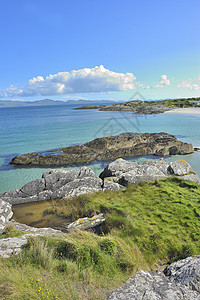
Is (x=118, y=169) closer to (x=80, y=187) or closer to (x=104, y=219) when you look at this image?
(x=80, y=187)

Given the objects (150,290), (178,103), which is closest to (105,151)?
(150,290)

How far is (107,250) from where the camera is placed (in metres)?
5.72

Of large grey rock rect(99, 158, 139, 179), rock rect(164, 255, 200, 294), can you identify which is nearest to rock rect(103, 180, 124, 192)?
large grey rock rect(99, 158, 139, 179)

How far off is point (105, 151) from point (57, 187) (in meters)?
15.1

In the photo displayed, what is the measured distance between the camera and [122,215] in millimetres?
8844

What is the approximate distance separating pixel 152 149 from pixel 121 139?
6.19m

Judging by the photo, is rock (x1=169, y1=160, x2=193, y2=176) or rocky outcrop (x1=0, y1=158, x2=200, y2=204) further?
rock (x1=169, y1=160, x2=193, y2=176)

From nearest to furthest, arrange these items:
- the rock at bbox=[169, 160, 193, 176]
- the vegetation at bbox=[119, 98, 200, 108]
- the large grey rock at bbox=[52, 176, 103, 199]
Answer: the large grey rock at bbox=[52, 176, 103, 199]
the rock at bbox=[169, 160, 193, 176]
the vegetation at bbox=[119, 98, 200, 108]

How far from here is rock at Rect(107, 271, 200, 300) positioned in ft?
13.8

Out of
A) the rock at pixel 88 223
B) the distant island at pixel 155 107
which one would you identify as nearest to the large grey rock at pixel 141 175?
the rock at pixel 88 223

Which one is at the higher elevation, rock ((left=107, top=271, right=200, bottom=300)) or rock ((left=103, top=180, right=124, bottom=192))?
rock ((left=107, top=271, right=200, bottom=300))

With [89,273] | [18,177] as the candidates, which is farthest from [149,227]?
[18,177]

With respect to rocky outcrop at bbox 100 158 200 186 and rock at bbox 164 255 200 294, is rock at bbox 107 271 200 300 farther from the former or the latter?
rocky outcrop at bbox 100 158 200 186

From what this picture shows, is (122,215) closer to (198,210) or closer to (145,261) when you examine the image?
(145,261)
